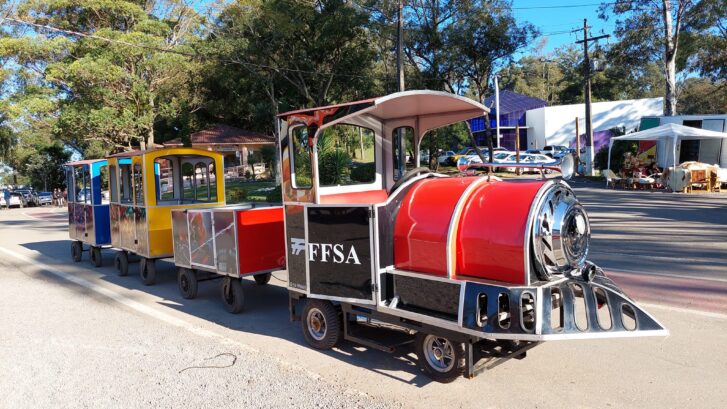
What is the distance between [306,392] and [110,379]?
197 cm

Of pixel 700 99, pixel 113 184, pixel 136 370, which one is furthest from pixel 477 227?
pixel 700 99

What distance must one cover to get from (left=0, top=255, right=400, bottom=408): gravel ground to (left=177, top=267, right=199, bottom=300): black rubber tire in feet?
2.86

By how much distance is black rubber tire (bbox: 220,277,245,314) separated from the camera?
7332mm

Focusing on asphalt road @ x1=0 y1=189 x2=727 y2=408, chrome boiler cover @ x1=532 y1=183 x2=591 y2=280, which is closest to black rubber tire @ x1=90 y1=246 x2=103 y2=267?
asphalt road @ x1=0 y1=189 x2=727 y2=408

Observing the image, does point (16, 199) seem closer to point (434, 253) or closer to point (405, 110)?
point (405, 110)

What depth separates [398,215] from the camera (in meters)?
5.08

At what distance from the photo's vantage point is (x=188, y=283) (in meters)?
8.38

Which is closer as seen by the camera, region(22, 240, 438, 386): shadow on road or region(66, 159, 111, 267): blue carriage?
region(22, 240, 438, 386): shadow on road

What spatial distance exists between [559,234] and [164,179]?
7717 mm

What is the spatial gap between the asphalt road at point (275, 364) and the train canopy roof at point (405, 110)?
241cm

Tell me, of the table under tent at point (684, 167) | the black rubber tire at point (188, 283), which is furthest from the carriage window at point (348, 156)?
the table under tent at point (684, 167)

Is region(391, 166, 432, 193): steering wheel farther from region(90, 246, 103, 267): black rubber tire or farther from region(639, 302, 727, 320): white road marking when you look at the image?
region(90, 246, 103, 267): black rubber tire

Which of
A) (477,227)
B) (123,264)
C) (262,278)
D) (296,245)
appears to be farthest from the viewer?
(123,264)

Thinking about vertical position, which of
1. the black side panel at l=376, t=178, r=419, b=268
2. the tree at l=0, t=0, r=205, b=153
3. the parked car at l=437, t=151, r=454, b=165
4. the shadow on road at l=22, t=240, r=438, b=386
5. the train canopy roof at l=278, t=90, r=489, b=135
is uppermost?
the tree at l=0, t=0, r=205, b=153
